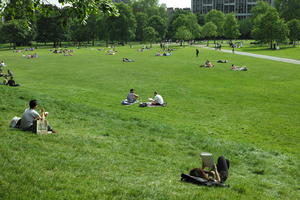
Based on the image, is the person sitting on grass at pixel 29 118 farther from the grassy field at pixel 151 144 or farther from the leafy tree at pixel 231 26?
the leafy tree at pixel 231 26

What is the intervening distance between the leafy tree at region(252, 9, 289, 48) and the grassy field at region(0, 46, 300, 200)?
5945 centimetres

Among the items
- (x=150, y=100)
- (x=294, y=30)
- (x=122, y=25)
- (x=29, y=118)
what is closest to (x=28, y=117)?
(x=29, y=118)

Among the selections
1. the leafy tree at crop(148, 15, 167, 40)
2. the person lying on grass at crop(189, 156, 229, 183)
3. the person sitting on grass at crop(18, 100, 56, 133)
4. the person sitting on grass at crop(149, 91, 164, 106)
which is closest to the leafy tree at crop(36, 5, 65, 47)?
the leafy tree at crop(148, 15, 167, 40)

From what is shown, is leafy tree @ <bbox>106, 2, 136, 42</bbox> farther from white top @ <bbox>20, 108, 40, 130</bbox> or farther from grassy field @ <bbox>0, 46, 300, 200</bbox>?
white top @ <bbox>20, 108, 40, 130</bbox>

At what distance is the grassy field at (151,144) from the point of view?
24.2 ft

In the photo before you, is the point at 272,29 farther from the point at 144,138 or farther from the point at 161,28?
the point at 144,138

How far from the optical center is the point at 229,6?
182m

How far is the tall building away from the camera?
175 meters

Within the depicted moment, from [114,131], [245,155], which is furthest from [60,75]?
[245,155]

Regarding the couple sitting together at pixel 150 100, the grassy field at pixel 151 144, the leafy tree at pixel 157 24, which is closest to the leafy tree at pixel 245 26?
the leafy tree at pixel 157 24

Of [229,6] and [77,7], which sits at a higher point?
[229,6]

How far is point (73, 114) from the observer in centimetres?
1758

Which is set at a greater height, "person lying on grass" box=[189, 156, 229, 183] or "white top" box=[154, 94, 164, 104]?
"white top" box=[154, 94, 164, 104]

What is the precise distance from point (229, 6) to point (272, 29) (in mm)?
106239
